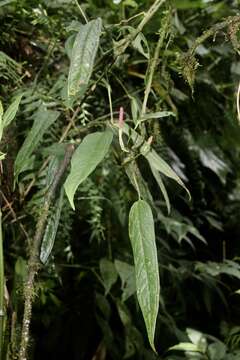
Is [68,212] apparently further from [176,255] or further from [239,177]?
[239,177]

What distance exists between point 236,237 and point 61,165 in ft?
2.75

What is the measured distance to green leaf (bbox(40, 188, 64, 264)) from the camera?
0.52 m

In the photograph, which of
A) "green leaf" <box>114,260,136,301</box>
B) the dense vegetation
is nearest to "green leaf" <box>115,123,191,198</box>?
the dense vegetation

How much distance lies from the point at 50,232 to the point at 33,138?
Answer: 100 mm

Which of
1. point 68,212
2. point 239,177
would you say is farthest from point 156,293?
point 239,177

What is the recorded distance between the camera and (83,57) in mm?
446

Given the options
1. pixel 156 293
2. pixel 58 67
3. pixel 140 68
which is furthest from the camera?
pixel 140 68

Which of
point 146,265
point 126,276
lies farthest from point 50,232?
point 126,276

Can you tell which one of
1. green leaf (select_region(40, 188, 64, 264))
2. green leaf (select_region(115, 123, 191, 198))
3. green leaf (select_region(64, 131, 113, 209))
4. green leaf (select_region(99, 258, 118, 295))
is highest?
green leaf (select_region(64, 131, 113, 209))

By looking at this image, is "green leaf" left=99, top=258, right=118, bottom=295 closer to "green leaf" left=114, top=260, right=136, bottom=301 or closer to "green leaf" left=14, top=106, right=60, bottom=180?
"green leaf" left=114, top=260, right=136, bottom=301

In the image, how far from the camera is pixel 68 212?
76cm

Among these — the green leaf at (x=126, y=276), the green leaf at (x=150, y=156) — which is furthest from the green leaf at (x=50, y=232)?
the green leaf at (x=126, y=276)

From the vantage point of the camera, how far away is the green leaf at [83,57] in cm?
43

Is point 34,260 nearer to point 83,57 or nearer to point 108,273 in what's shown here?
point 83,57
